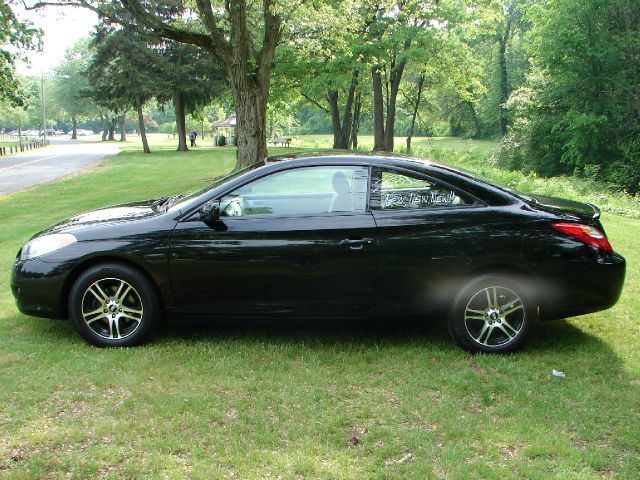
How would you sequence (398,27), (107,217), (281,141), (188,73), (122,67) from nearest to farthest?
(107,217) → (398,27) → (122,67) → (188,73) → (281,141)

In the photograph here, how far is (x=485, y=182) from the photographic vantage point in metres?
4.83

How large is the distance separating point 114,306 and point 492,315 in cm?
312

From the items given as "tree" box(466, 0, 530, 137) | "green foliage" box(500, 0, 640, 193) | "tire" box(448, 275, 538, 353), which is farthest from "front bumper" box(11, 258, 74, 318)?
"tree" box(466, 0, 530, 137)

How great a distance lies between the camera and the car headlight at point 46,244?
4812mm

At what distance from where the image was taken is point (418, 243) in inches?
181

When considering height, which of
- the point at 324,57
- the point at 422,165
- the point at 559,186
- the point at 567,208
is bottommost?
the point at 559,186

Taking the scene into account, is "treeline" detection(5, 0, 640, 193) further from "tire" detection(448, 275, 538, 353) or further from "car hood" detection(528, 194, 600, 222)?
"tire" detection(448, 275, 538, 353)

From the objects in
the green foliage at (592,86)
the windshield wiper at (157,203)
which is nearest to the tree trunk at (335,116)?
the green foliage at (592,86)

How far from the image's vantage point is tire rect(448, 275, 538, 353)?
15.2 feet

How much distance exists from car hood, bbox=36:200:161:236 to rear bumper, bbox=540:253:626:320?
3.36 meters

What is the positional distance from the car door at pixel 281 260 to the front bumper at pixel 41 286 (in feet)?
3.18

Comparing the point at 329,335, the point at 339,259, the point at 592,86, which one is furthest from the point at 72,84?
the point at 339,259

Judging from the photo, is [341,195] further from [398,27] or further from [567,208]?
[398,27]

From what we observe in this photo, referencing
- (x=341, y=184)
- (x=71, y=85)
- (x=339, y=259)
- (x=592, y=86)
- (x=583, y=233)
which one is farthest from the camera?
(x=71, y=85)
